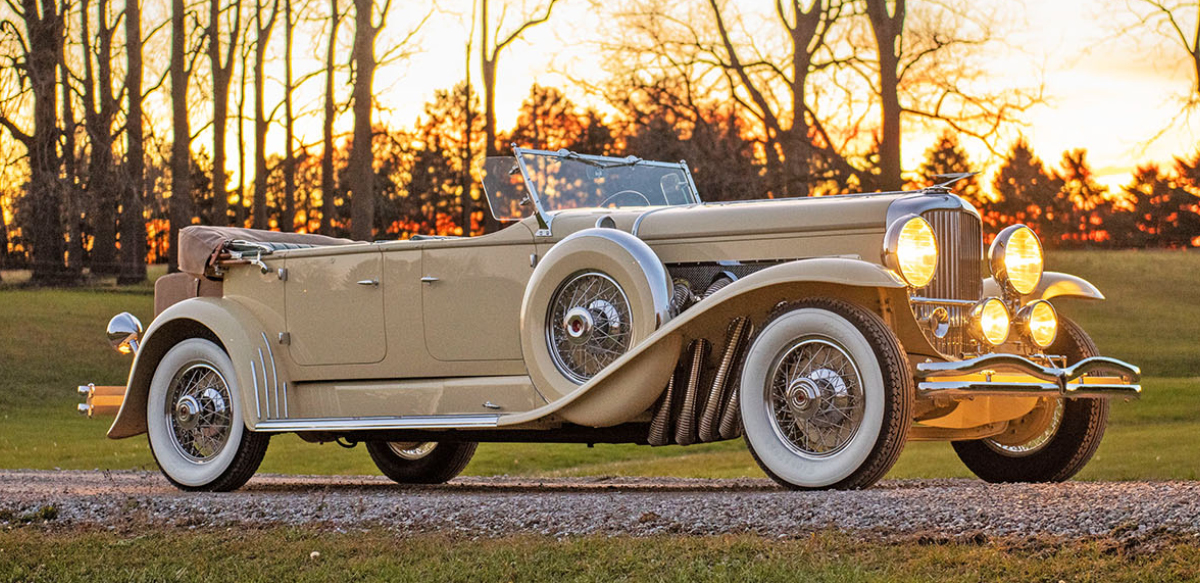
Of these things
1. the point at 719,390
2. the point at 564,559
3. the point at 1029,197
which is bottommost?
the point at 564,559

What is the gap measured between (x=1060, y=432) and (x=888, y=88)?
414 inches

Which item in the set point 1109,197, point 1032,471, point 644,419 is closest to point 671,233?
point 644,419

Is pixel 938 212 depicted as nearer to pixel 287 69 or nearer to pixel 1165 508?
pixel 1165 508

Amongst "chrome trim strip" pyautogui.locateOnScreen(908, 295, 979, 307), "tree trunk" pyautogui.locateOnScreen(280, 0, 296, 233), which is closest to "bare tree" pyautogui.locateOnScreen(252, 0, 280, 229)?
"tree trunk" pyautogui.locateOnScreen(280, 0, 296, 233)

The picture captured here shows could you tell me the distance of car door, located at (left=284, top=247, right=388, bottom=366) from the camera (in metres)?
8.30

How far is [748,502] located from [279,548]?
1950 mm

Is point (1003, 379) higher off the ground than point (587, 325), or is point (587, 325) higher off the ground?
point (587, 325)

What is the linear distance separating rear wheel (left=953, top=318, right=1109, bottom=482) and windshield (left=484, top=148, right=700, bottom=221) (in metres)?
2.36

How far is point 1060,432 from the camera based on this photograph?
25.5 feet

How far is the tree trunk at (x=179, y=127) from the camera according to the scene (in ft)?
90.0

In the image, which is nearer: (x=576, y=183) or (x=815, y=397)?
(x=815, y=397)

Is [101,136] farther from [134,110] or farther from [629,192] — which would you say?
[629,192]

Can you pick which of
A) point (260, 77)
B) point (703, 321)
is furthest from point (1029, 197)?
point (703, 321)

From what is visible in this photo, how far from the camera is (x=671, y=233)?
24.2 feet
